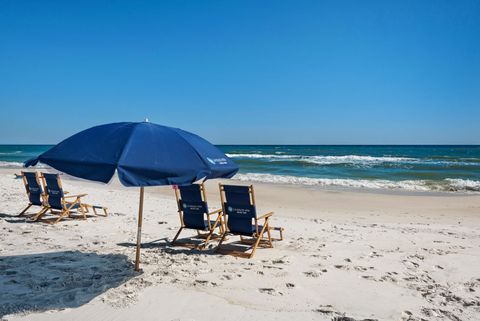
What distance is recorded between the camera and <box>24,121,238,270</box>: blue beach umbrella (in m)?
3.33

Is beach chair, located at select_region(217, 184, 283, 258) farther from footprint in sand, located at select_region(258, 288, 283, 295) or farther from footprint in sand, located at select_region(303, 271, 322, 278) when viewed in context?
footprint in sand, located at select_region(258, 288, 283, 295)

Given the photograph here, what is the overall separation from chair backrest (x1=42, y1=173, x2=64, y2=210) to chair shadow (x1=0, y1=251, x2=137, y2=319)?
8.82 ft

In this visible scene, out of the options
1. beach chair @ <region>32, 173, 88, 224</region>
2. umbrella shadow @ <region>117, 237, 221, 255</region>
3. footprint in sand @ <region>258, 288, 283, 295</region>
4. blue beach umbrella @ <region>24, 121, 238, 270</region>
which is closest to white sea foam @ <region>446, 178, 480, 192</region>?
umbrella shadow @ <region>117, 237, 221, 255</region>

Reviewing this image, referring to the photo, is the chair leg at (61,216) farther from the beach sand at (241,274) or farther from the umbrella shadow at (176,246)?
the umbrella shadow at (176,246)

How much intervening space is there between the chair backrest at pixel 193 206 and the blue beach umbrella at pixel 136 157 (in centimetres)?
185

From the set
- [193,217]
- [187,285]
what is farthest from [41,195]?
[187,285]

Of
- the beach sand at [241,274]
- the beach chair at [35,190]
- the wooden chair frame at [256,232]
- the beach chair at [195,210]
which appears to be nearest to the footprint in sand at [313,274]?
the beach sand at [241,274]

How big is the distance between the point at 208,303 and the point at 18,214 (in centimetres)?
657

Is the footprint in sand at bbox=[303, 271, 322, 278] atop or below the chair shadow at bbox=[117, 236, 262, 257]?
atop

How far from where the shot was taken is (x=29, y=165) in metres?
4.40

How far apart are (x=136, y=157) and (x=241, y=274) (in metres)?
2.04

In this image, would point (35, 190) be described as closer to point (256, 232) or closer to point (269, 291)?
point (256, 232)

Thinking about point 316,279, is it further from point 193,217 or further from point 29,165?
point 29,165

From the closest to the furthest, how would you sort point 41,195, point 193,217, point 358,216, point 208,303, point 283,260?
1. point 208,303
2. point 283,260
3. point 193,217
4. point 41,195
5. point 358,216
